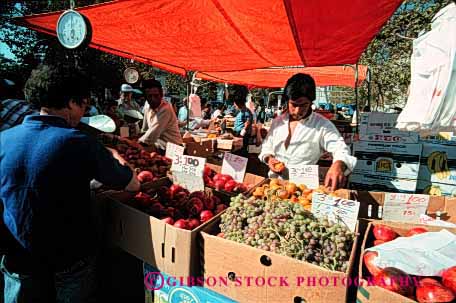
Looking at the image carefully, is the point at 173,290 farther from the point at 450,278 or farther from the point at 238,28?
the point at 238,28

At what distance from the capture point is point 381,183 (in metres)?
3.71

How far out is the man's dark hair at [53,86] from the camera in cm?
140

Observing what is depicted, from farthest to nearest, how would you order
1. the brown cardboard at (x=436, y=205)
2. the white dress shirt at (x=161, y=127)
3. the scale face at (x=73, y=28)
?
the white dress shirt at (x=161, y=127)
the scale face at (x=73, y=28)
the brown cardboard at (x=436, y=205)

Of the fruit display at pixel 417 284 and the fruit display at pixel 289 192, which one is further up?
the fruit display at pixel 289 192

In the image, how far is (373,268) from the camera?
1.29 m

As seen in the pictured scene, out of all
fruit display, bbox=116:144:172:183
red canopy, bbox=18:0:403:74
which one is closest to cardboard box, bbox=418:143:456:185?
red canopy, bbox=18:0:403:74

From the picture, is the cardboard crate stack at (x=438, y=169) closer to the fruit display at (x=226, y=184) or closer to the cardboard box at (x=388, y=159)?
the cardboard box at (x=388, y=159)

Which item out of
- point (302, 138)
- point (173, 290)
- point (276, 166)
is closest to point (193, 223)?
point (173, 290)

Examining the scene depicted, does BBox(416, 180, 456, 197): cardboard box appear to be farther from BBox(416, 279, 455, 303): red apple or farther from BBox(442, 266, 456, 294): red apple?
BBox(416, 279, 455, 303): red apple

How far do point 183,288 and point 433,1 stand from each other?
10037 millimetres

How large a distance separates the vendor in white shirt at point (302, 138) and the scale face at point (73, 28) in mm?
2230

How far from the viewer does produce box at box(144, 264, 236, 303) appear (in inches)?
60.8

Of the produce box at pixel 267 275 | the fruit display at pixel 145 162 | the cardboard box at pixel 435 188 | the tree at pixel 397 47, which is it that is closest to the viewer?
the produce box at pixel 267 275

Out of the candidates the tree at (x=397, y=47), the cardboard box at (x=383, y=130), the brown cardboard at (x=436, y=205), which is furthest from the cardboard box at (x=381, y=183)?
the tree at (x=397, y=47)
